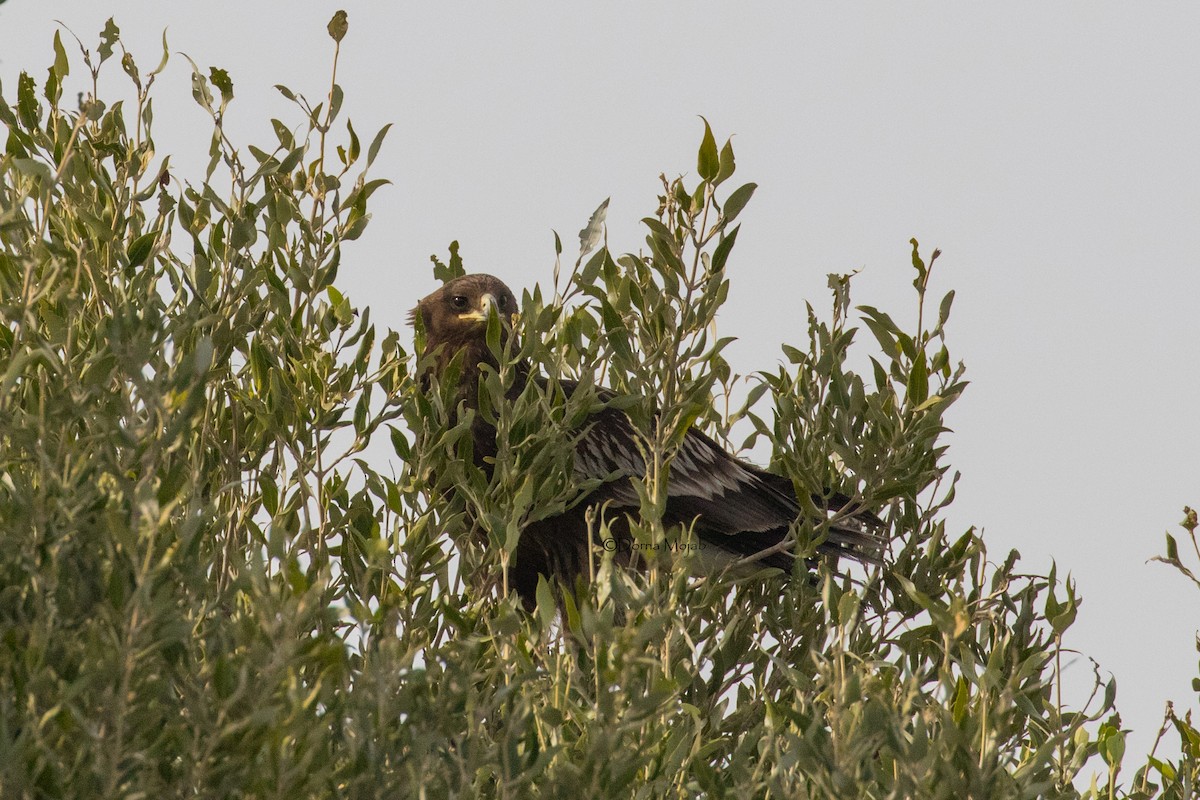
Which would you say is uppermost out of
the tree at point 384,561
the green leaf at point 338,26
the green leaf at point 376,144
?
the green leaf at point 338,26

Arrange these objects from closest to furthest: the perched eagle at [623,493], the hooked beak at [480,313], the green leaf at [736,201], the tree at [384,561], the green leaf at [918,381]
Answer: the tree at [384,561]
the green leaf at [736,201]
the green leaf at [918,381]
the perched eagle at [623,493]
the hooked beak at [480,313]

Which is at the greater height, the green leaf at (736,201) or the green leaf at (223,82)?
the green leaf at (223,82)

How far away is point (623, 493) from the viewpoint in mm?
7336

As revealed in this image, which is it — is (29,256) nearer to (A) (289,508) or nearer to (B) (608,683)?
(A) (289,508)

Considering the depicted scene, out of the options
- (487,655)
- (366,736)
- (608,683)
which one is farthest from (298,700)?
(487,655)

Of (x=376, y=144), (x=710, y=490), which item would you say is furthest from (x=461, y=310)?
(x=376, y=144)

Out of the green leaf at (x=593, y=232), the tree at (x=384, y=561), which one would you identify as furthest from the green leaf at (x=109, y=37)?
the green leaf at (x=593, y=232)

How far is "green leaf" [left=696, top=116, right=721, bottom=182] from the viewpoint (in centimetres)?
445

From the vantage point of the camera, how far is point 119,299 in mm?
4559

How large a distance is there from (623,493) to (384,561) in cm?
306

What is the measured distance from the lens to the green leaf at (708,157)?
4453 mm

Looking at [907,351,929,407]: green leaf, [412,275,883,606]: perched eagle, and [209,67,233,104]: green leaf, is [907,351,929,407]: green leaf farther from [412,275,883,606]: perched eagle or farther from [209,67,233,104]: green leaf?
[209,67,233,104]: green leaf

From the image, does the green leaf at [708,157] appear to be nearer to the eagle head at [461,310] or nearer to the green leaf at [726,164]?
the green leaf at [726,164]

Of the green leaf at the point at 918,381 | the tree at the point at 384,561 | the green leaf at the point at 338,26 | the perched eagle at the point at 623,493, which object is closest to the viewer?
the tree at the point at 384,561
